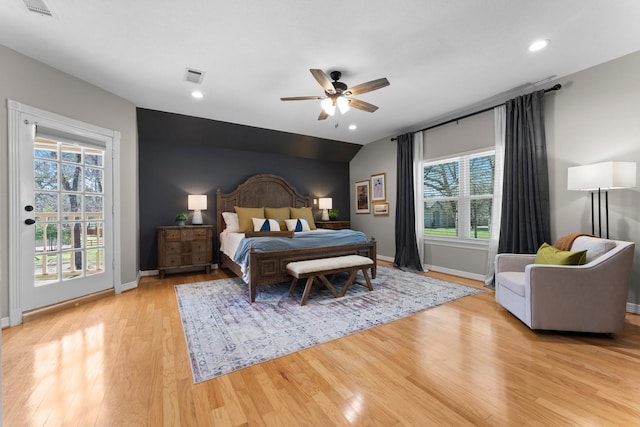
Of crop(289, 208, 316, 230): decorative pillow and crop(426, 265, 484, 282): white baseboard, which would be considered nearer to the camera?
crop(426, 265, 484, 282): white baseboard

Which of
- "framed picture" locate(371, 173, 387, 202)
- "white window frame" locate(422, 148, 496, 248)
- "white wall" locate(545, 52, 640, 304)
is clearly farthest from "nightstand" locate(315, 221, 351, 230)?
"white wall" locate(545, 52, 640, 304)

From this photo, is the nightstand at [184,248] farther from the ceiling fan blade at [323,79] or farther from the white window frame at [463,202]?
the white window frame at [463,202]

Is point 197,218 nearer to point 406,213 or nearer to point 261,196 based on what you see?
point 261,196

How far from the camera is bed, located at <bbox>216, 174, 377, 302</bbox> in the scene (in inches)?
134

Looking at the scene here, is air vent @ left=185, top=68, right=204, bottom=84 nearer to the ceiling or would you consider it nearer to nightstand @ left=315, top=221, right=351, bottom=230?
the ceiling

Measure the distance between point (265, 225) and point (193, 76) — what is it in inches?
92.6

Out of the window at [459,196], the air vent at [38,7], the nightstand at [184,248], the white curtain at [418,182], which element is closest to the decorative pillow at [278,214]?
the nightstand at [184,248]

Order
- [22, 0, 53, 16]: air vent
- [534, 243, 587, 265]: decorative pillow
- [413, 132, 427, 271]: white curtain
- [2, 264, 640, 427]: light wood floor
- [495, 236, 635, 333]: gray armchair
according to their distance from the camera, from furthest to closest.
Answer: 1. [413, 132, 427, 271]: white curtain
2. [534, 243, 587, 265]: decorative pillow
3. [495, 236, 635, 333]: gray armchair
4. [22, 0, 53, 16]: air vent
5. [2, 264, 640, 427]: light wood floor

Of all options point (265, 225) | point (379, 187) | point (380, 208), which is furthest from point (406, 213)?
point (265, 225)

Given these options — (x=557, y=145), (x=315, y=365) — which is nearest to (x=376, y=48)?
(x=557, y=145)

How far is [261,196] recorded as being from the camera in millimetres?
5660

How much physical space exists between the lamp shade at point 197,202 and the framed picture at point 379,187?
10.9 ft

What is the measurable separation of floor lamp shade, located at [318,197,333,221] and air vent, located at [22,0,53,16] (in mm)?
4678

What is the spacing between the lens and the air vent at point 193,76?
10.2 ft
